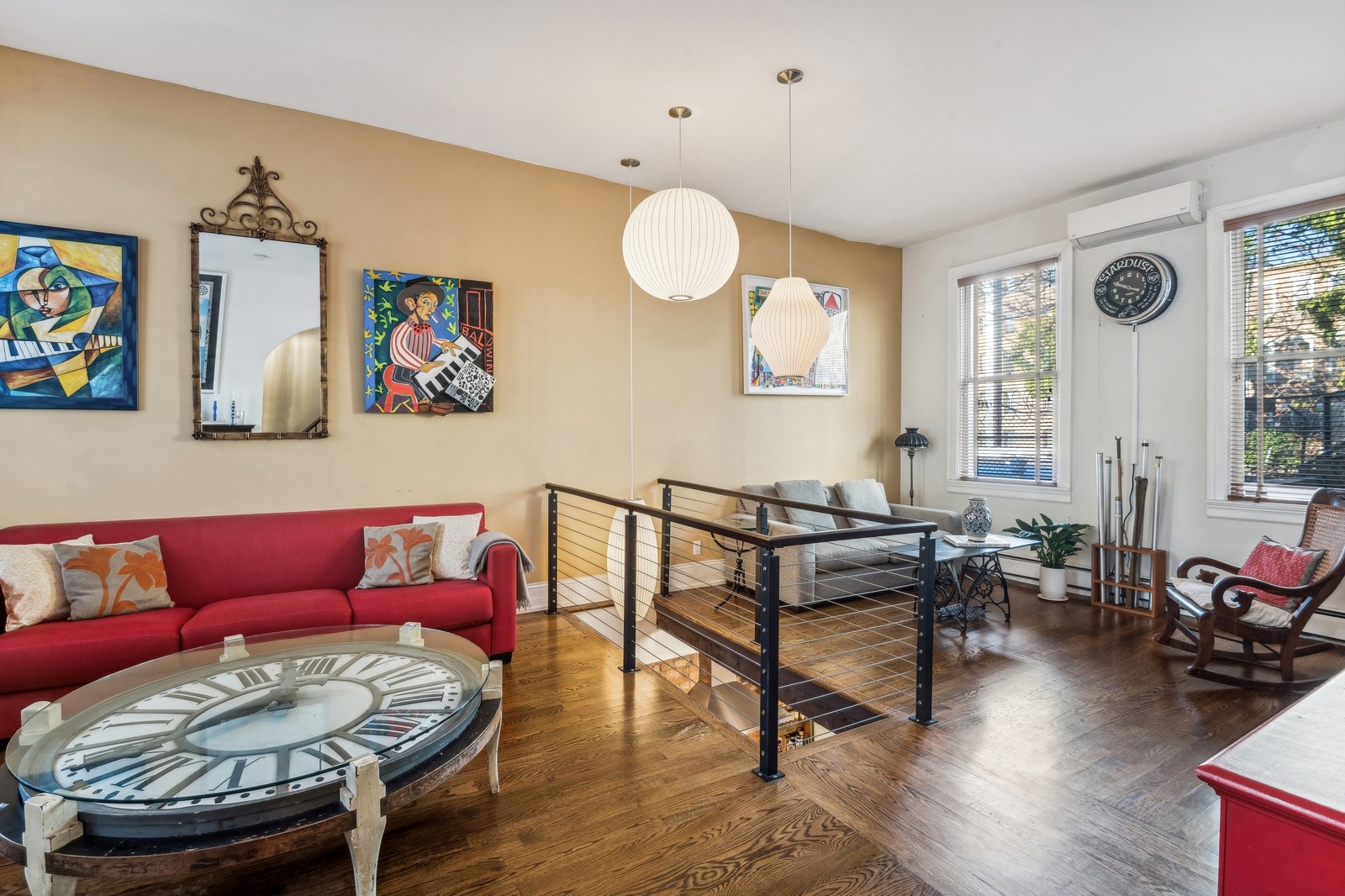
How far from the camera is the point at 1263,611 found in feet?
10.7

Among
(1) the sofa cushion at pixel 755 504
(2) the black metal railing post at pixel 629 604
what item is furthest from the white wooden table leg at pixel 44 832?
(1) the sofa cushion at pixel 755 504

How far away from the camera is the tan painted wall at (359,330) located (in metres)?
3.10

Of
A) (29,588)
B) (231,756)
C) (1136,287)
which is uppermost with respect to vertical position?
(1136,287)

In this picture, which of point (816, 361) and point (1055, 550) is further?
point (816, 361)

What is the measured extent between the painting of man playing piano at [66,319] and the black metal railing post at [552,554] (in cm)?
225

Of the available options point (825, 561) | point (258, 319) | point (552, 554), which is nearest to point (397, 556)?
point (552, 554)

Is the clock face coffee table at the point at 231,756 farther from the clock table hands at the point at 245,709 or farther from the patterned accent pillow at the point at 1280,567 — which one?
the patterned accent pillow at the point at 1280,567

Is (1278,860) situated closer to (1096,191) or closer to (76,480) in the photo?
(76,480)

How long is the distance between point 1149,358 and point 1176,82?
1.91 m

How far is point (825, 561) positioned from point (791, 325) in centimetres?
178

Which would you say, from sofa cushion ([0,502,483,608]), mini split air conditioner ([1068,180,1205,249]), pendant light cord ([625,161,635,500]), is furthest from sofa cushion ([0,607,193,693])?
mini split air conditioner ([1068,180,1205,249])

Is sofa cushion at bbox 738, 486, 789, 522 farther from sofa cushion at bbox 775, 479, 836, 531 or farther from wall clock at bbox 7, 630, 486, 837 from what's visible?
wall clock at bbox 7, 630, 486, 837

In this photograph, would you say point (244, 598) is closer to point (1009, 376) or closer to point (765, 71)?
point (765, 71)

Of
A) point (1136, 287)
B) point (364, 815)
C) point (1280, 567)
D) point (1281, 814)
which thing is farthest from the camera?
point (1136, 287)
